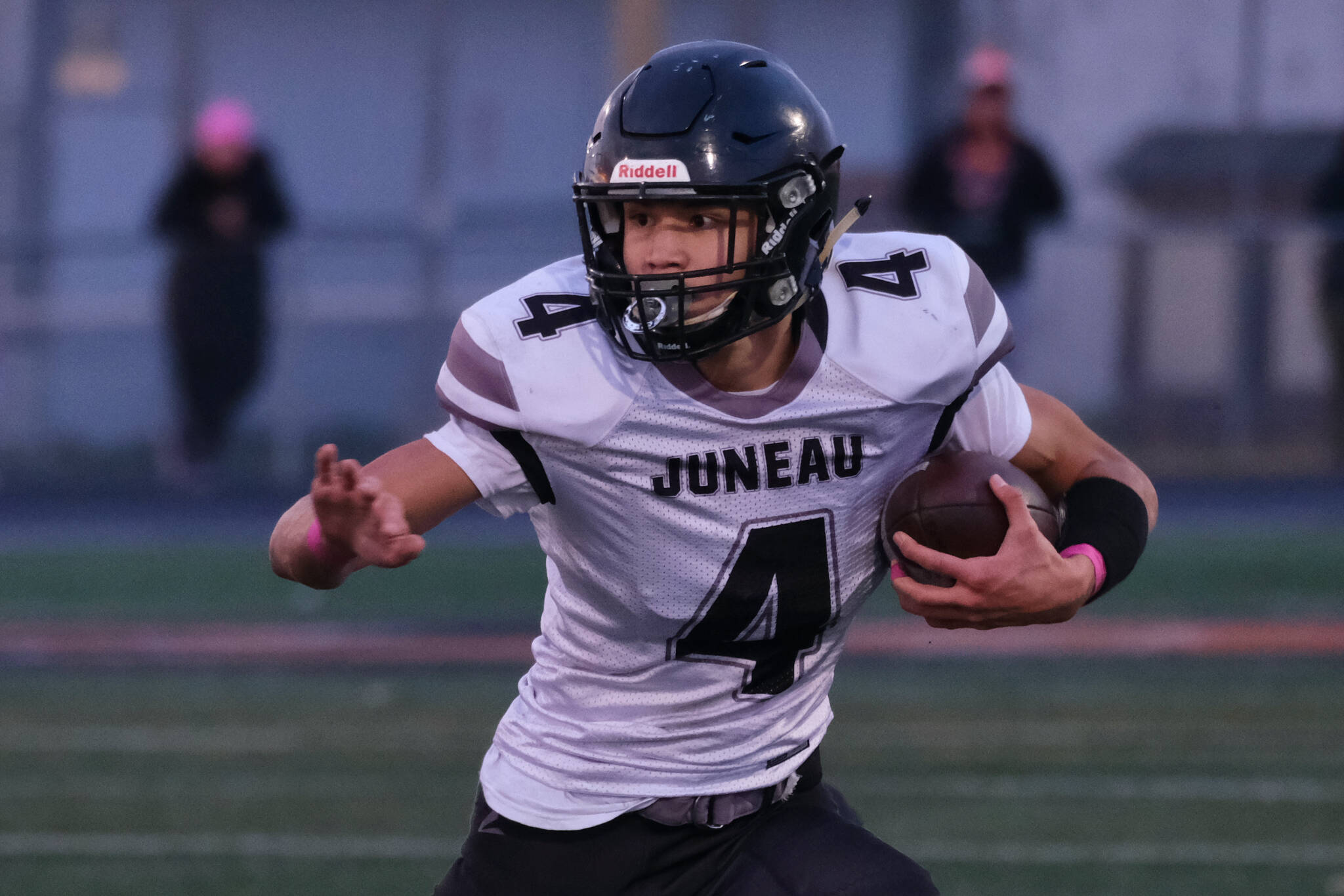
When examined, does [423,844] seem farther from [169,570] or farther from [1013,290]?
[1013,290]

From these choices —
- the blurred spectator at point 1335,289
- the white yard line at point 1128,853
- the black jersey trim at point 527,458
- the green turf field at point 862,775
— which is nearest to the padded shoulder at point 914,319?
the black jersey trim at point 527,458

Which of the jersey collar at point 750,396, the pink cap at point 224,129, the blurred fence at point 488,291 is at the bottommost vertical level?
the blurred fence at point 488,291

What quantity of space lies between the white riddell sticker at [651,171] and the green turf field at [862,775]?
2.36 meters

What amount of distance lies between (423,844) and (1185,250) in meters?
7.14

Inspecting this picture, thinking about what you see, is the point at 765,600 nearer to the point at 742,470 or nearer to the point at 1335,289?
the point at 742,470

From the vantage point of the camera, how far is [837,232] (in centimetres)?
285

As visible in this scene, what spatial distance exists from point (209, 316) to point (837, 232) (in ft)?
26.7

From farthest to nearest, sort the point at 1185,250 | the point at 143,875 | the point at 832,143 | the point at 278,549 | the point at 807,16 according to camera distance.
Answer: the point at 807,16
the point at 1185,250
the point at 143,875
the point at 832,143
the point at 278,549

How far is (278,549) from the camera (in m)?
2.62

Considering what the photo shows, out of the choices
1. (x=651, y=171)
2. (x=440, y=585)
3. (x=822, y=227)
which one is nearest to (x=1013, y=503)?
(x=822, y=227)

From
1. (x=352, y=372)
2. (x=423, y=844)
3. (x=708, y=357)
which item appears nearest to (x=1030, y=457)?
(x=708, y=357)

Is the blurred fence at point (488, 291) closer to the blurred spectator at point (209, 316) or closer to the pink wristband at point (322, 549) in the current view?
the blurred spectator at point (209, 316)

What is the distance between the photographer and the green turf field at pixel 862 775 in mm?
4613

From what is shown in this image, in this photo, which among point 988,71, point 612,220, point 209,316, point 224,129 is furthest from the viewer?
point 209,316
